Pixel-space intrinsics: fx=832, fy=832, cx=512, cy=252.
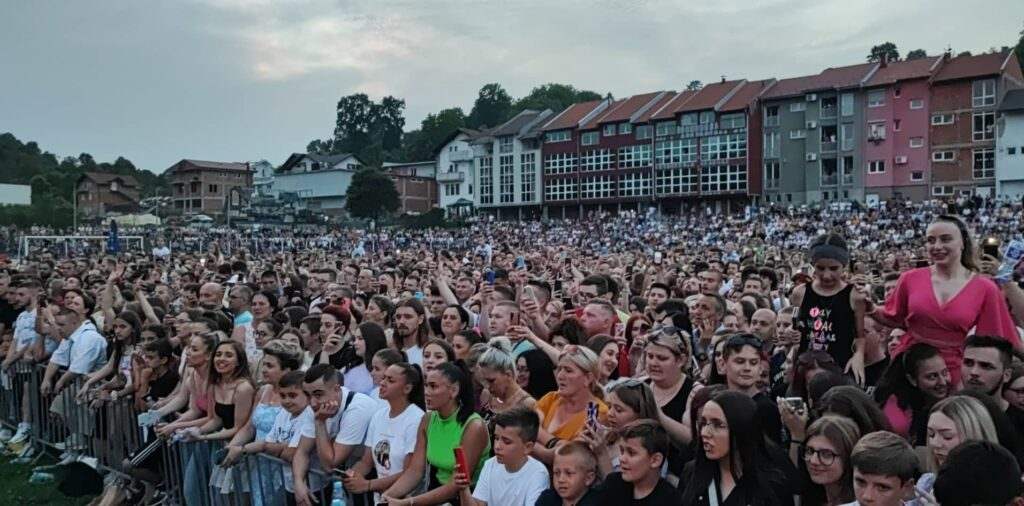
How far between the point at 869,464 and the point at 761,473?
0.63m

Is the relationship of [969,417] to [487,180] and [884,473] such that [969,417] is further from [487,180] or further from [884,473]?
[487,180]

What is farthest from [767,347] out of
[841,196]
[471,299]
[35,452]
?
[841,196]

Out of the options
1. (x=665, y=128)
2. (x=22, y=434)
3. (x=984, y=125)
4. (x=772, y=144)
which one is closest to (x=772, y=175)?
(x=772, y=144)

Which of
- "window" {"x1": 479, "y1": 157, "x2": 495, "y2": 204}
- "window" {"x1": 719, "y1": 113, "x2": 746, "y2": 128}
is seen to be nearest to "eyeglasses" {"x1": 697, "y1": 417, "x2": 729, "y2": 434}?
"window" {"x1": 719, "y1": 113, "x2": 746, "y2": 128}

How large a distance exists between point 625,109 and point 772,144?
13991 millimetres

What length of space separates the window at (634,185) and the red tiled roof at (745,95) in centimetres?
882

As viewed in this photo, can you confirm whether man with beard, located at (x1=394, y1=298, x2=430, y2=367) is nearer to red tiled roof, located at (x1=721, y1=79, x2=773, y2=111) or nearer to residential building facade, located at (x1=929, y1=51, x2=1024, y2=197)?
residential building facade, located at (x1=929, y1=51, x2=1024, y2=197)

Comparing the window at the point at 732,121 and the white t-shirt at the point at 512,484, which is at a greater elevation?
the window at the point at 732,121

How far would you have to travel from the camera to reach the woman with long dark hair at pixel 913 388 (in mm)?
4660

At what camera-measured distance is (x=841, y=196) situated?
58.9 m

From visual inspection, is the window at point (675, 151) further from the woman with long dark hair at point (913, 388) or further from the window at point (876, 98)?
the woman with long dark hair at point (913, 388)

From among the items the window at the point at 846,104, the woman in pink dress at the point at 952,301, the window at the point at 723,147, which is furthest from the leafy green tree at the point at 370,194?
the woman in pink dress at the point at 952,301

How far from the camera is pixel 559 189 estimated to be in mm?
74125

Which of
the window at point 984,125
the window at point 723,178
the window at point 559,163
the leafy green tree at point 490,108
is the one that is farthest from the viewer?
the leafy green tree at point 490,108
